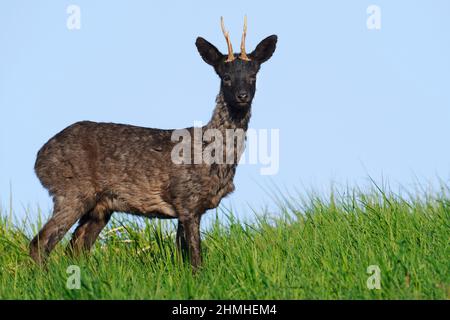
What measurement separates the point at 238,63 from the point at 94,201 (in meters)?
2.64

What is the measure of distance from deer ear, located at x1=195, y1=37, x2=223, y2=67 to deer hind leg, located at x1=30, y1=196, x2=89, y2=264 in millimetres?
2477

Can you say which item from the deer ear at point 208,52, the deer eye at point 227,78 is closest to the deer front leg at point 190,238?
the deer eye at point 227,78

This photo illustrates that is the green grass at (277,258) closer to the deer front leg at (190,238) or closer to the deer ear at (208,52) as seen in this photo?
the deer front leg at (190,238)

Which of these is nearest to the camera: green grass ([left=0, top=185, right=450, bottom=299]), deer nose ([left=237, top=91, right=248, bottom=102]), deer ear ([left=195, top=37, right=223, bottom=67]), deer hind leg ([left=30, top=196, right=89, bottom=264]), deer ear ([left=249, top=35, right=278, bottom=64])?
Answer: green grass ([left=0, top=185, right=450, bottom=299])

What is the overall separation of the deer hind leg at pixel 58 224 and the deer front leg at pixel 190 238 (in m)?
1.30

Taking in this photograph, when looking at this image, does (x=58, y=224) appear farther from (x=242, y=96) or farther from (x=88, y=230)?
(x=242, y=96)

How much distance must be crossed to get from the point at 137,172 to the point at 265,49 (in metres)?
2.38

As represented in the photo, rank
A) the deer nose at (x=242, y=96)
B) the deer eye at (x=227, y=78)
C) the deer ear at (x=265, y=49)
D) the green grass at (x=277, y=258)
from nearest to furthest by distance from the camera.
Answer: the green grass at (x=277, y=258), the deer nose at (x=242, y=96), the deer eye at (x=227, y=78), the deer ear at (x=265, y=49)

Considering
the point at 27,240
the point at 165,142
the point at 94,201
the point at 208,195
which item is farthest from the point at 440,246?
the point at 27,240

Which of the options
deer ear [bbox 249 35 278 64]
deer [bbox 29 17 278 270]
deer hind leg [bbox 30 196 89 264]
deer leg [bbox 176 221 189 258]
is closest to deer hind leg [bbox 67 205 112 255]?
deer [bbox 29 17 278 270]

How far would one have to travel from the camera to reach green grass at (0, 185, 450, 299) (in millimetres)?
8023

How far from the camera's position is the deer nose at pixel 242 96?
990 cm

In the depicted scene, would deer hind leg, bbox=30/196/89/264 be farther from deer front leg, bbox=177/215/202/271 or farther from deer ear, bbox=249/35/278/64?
deer ear, bbox=249/35/278/64

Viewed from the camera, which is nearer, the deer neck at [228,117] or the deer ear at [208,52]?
the deer neck at [228,117]
